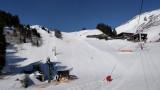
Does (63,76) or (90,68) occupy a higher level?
(90,68)

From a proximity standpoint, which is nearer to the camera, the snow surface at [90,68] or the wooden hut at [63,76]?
the snow surface at [90,68]

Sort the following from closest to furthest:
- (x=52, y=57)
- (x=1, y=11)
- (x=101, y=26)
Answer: (x=52, y=57), (x=1, y=11), (x=101, y=26)

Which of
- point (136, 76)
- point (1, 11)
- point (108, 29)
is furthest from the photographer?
point (108, 29)

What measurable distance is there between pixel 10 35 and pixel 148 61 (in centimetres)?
4450

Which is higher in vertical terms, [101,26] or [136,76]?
[101,26]

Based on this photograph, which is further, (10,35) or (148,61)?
(10,35)

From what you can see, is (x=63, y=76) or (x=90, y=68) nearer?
(x=63, y=76)

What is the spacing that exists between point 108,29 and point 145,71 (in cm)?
9566

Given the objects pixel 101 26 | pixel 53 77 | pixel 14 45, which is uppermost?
pixel 101 26

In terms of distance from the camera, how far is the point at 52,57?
193 ft

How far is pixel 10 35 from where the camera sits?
78.9 m

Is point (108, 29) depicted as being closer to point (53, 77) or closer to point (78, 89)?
point (53, 77)

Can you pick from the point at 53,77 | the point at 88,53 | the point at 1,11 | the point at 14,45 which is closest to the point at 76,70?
the point at 53,77

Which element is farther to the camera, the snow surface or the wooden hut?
the wooden hut
